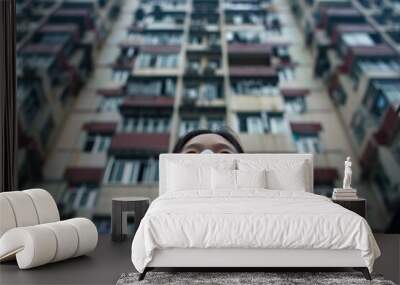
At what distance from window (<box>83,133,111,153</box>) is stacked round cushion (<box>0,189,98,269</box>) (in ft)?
8.50

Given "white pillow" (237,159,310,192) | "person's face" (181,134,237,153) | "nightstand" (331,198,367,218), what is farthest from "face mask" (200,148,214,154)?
"nightstand" (331,198,367,218)

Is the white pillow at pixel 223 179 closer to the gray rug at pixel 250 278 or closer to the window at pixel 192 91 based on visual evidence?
→ the gray rug at pixel 250 278

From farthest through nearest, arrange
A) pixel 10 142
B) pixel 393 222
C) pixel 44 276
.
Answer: pixel 393 222, pixel 10 142, pixel 44 276

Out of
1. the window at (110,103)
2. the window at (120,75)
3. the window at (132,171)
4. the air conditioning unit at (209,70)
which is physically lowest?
the window at (132,171)

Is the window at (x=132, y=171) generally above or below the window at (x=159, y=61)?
below

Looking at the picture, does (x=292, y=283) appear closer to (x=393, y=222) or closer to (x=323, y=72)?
(x=393, y=222)

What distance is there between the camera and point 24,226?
5.07 m

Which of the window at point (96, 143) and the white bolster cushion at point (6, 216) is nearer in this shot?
the white bolster cushion at point (6, 216)

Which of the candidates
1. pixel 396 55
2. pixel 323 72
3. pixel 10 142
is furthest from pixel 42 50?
pixel 396 55

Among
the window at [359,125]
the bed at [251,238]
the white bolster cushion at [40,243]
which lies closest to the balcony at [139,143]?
the window at [359,125]

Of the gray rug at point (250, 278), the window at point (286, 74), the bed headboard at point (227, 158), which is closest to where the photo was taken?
the gray rug at point (250, 278)

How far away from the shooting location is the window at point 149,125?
316 inches

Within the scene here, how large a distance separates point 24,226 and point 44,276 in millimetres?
659

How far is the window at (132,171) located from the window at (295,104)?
166 cm
